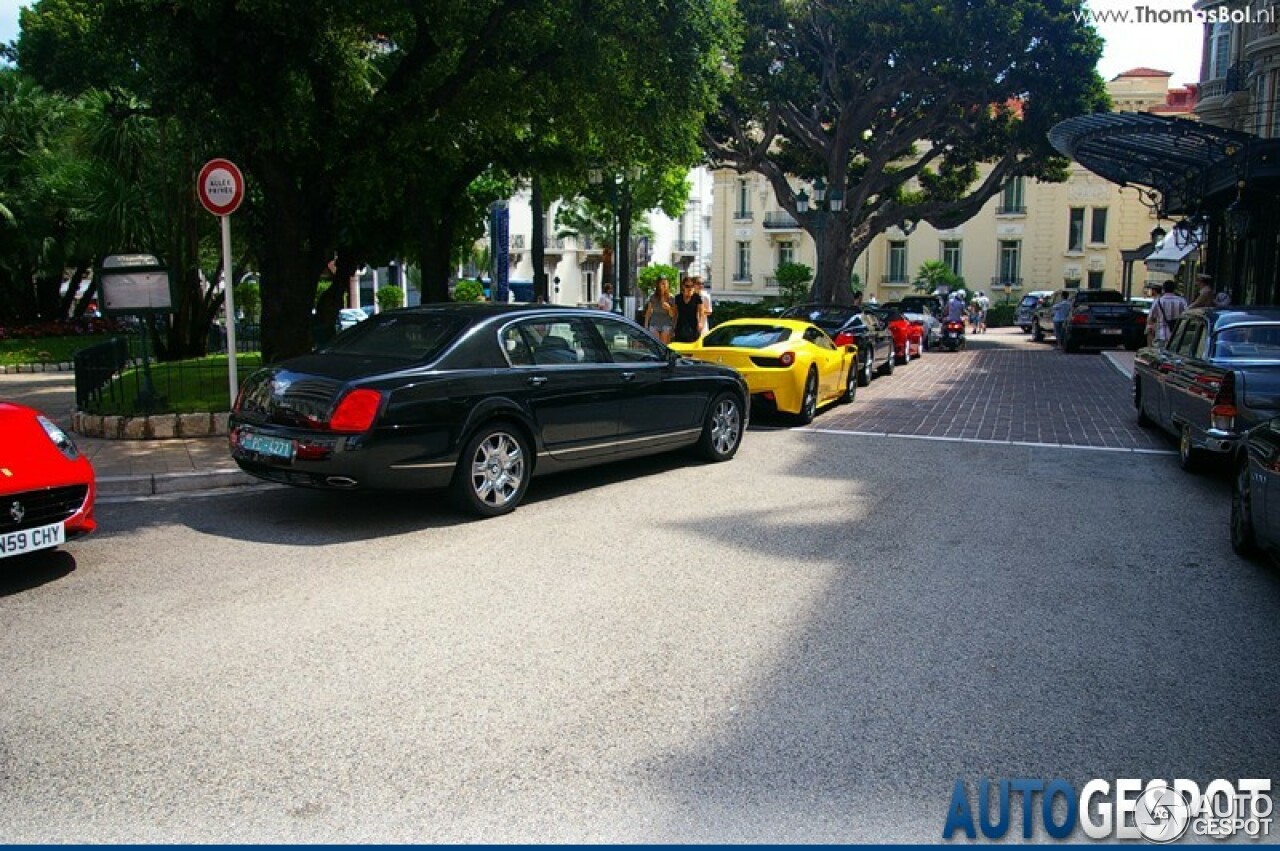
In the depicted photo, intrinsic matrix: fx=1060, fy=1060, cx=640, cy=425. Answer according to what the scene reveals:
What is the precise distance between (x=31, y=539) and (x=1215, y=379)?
899cm

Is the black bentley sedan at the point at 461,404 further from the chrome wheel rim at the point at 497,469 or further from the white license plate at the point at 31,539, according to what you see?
the white license plate at the point at 31,539

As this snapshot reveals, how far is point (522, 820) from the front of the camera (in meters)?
3.44

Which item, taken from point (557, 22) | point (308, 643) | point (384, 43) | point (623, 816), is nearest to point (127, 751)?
point (308, 643)

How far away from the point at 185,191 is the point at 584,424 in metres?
13.8

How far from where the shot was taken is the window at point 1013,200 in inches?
2333

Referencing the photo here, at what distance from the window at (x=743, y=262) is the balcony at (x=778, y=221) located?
2080mm

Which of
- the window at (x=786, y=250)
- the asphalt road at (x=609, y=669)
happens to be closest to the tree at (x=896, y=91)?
the asphalt road at (x=609, y=669)

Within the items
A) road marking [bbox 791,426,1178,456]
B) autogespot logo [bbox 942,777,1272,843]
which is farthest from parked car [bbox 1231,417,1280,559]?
road marking [bbox 791,426,1178,456]

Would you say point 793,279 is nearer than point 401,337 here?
No

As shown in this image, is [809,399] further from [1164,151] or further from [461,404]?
[1164,151]

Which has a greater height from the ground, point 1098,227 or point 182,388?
point 1098,227

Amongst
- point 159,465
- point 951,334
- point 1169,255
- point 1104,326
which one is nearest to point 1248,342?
point 159,465

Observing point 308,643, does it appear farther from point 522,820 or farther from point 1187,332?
point 1187,332

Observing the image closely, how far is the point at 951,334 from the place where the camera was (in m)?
29.8
